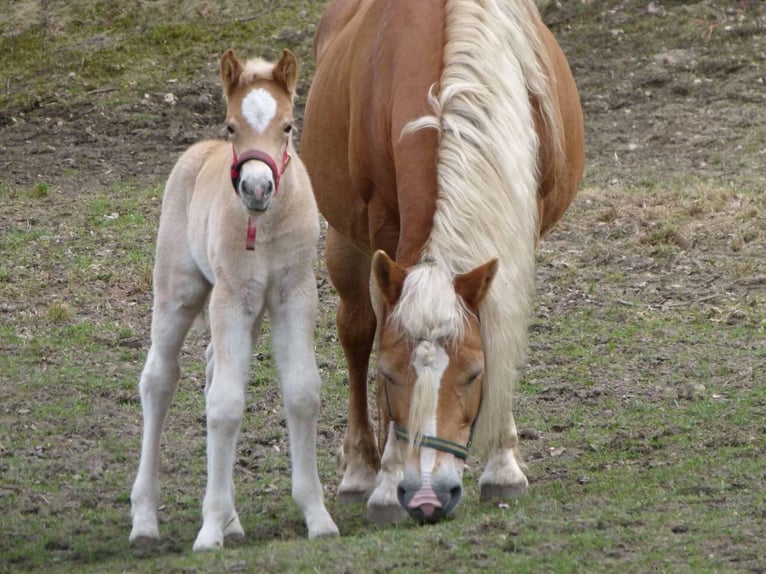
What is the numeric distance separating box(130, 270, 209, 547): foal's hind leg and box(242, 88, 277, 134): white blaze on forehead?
75cm

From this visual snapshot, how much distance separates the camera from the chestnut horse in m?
4.05

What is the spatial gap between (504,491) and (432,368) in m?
1.21

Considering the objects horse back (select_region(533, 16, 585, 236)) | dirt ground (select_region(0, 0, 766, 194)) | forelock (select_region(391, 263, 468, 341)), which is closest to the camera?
forelock (select_region(391, 263, 468, 341))

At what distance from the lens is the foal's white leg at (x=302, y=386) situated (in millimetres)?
4484

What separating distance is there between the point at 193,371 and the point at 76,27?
767cm

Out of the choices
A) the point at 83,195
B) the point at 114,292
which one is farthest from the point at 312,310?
the point at 83,195

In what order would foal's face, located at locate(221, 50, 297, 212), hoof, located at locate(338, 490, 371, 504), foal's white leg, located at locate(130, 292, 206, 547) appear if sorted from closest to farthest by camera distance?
foal's face, located at locate(221, 50, 297, 212)
foal's white leg, located at locate(130, 292, 206, 547)
hoof, located at locate(338, 490, 371, 504)

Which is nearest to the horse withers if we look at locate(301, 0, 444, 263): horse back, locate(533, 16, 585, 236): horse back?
locate(301, 0, 444, 263): horse back

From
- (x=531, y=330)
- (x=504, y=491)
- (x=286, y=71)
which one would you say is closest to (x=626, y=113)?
(x=531, y=330)

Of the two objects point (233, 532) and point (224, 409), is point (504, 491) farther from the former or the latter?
point (224, 409)

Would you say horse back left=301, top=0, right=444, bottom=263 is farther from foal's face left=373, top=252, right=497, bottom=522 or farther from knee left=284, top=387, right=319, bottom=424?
knee left=284, top=387, right=319, bottom=424

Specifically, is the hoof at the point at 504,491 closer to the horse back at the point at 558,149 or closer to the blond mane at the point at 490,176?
the blond mane at the point at 490,176

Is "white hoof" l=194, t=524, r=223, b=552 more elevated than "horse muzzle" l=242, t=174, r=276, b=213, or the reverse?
"horse muzzle" l=242, t=174, r=276, b=213

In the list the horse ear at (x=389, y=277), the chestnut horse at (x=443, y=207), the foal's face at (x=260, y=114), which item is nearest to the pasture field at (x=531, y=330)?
the chestnut horse at (x=443, y=207)
